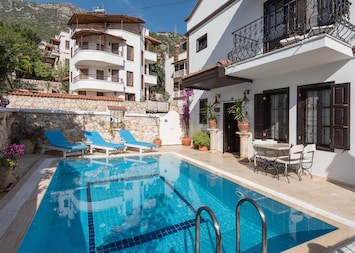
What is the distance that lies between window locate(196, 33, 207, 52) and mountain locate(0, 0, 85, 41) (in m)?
64.2

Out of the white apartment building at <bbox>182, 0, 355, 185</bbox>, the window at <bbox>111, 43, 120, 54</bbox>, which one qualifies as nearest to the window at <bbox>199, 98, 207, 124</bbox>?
the white apartment building at <bbox>182, 0, 355, 185</bbox>

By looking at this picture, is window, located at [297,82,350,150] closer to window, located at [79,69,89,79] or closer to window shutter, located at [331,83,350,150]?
window shutter, located at [331,83,350,150]

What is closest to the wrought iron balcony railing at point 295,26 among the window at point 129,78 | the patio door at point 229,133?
the patio door at point 229,133

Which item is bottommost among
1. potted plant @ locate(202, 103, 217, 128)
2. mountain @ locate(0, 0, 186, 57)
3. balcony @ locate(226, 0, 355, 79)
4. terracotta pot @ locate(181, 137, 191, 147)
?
terracotta pot @ locate(181, 137, 191, 147)

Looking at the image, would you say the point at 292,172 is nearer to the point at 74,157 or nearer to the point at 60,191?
the point at 60,191

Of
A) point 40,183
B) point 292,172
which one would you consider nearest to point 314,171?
point 292,172

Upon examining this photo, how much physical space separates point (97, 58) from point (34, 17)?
67.7 meters

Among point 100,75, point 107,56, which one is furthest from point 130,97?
point 107,56

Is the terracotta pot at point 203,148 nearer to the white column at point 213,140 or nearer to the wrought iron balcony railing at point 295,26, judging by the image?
the white column at point 213,140

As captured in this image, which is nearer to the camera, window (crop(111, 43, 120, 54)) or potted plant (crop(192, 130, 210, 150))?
potted plant (crop(192, 130, 210, 150))

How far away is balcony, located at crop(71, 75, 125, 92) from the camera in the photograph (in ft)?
86.4

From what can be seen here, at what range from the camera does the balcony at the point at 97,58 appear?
1024 inches

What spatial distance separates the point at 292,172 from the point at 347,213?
368 cm

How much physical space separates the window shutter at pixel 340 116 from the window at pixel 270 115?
2323mm
